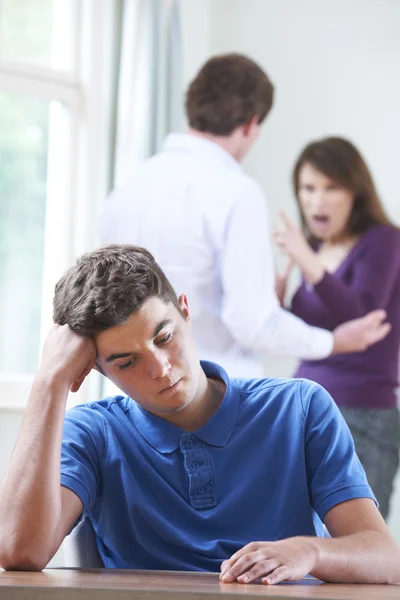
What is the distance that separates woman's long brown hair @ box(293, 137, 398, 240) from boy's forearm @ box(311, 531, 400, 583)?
1.89 meters

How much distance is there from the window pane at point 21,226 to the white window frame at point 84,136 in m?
0.04

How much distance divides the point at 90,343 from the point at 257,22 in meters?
2.78

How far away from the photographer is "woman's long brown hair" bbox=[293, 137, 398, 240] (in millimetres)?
3041

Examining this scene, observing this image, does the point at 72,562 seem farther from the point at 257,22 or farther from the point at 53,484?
the point at 257,22

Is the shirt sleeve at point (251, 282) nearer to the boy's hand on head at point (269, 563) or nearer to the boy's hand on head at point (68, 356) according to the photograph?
the boy's hand on head at point (68, 356)

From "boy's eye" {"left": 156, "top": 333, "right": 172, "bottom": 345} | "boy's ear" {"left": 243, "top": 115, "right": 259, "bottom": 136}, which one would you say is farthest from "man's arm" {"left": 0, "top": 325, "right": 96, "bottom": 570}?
"boy's ear" {"left": 243, "top": 115, "right": 259, "bottom": 136}

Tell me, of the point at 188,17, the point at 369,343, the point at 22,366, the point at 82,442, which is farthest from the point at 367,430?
the point at 188,17

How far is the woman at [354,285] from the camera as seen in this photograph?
280 cm

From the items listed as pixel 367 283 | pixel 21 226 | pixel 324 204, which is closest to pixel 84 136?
pixel 21 226

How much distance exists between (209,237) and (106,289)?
117 centimetres

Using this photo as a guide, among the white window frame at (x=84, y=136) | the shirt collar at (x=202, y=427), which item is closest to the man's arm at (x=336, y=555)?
the shirt collar at (x=202, y=427)

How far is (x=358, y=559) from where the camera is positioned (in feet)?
3.80

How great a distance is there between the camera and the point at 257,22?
12.7 feet

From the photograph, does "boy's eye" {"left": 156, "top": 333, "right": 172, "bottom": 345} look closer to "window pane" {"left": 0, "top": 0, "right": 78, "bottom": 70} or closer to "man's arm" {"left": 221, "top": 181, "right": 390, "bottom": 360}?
"man's arm" {"left": 221, "top": 181, "right": 390, "bottom": 360}
